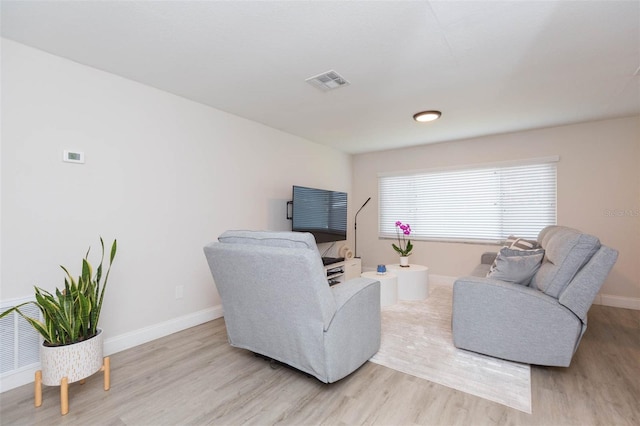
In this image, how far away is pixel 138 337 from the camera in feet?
8.73

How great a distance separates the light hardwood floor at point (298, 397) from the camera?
5.48ft

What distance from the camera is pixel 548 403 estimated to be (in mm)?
1790

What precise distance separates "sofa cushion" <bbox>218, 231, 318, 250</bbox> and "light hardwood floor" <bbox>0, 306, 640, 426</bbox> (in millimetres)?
926

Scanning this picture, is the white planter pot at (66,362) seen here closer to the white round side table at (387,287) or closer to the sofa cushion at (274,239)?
the sofa cushion at (274,239)

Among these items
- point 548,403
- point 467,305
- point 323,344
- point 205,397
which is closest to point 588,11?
point 467,305

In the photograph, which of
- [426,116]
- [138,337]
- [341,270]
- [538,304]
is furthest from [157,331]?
Result: [426,116]

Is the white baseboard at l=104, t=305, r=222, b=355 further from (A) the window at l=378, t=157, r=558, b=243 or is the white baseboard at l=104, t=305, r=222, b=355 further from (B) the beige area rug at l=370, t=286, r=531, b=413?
(A) the window at l=378, t=157, r=558, b=243

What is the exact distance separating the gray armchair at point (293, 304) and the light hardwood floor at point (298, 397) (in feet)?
0.49

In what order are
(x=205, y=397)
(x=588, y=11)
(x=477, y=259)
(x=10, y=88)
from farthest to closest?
(x=477, y=259)
(x=10, y=88)
(x=205, y=397)
(x=588, y=11)

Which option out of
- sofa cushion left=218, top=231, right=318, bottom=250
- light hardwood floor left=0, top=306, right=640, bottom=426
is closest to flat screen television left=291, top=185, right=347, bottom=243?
sofa cushion left=218, top=231, right=318, bottom=250

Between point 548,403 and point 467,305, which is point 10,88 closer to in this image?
point 467,305

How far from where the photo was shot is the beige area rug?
1.92 m

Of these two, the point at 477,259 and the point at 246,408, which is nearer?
the point at 246,408

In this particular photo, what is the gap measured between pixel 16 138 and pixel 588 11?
11.9 feet
